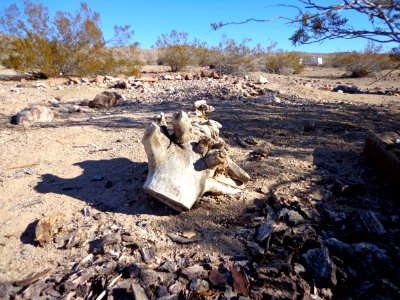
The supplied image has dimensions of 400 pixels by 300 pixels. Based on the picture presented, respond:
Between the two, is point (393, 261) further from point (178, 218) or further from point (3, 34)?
point (3, 34)

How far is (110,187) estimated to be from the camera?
2742 millimetres

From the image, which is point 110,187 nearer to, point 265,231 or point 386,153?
point 265,231

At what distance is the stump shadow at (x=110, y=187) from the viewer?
240 centimetres

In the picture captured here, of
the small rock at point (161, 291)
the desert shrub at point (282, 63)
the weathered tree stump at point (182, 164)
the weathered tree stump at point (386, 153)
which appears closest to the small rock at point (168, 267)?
the small rock at point (161, 291)

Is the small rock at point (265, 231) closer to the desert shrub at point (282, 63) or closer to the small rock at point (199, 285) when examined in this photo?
the small rock at point (199, 285)

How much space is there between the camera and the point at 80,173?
3045 millimetres

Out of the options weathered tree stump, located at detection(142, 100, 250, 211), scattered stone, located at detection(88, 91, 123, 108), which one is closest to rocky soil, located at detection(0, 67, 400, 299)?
weathered tree stump, located at detection(142, 100, 250, 211)

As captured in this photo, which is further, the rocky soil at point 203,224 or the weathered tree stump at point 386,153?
the weathered tree stump at point 386,153

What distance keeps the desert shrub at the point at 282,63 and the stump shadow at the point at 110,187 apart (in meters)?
12.6

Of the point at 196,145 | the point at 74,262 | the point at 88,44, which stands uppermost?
the point at 88,44

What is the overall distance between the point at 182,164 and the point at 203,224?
46 cm

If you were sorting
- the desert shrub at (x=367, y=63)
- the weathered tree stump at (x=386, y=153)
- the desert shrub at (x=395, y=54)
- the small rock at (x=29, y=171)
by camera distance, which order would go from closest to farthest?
the weathered tree stump at (x=386, y=153)
the small rock at (x=29, y=171)
the desert shrub at (x=395, y=54)
the desert shrub at (x=367, y=63)

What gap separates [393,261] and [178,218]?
4.34 feet

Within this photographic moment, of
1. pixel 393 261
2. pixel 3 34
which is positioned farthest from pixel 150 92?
pixel 3 34
